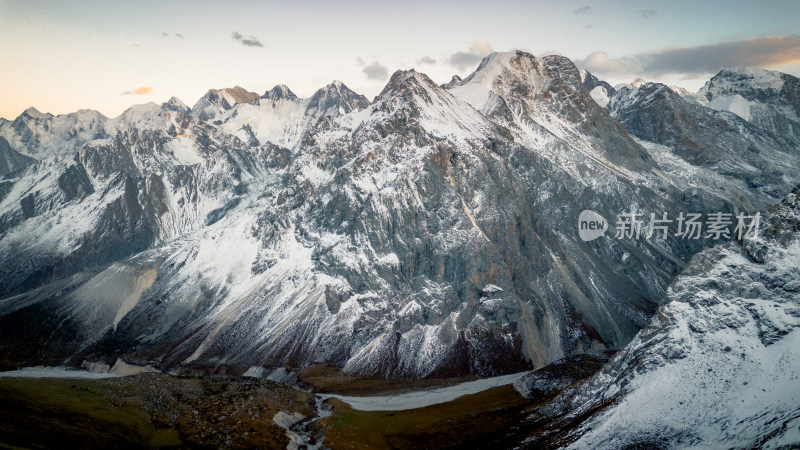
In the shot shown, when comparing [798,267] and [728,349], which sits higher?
[798,267]

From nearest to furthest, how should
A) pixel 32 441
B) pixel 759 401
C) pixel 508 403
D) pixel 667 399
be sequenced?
pixel 32 441 → pixel 759 401 → pixel 667 399 → pixel 508 403

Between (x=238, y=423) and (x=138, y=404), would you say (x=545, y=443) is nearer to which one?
(x=238, y=423)

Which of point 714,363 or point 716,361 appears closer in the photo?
point 714,363

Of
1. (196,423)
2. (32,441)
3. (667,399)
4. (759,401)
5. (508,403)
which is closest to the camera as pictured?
(32,441)

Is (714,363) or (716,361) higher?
(716,361)

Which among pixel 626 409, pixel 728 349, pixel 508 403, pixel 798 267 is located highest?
pixel 798 267

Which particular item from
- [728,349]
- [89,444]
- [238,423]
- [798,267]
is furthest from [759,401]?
[89,444]

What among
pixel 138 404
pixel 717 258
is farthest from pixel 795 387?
pixel 138 404

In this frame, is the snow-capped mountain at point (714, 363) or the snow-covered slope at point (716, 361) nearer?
the snow-covered slope at point (716, 361)

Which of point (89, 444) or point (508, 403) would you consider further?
point (508, 403)

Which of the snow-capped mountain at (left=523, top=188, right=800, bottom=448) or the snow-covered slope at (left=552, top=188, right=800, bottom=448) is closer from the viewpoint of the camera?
the snow-covered slope at (left=552, top=188, right=800, bottom=448)
